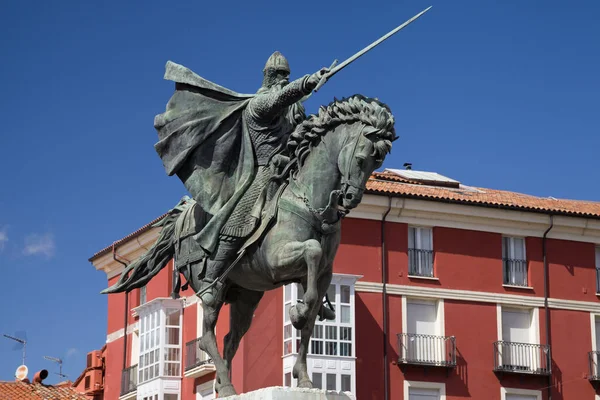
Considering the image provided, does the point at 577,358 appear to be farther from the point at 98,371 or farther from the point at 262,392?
the point at 262,392

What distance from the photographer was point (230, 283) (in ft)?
→ 47.4

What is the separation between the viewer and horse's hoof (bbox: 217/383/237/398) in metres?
13.9

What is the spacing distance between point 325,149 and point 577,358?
4025cm

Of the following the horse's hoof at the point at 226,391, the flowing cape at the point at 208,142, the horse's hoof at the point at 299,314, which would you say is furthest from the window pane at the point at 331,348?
the horse's hoof at the point at 299,314

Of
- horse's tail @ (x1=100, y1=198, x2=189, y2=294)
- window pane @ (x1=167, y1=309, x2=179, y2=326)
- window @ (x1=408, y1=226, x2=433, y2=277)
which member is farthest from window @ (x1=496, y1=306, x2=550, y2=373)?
horse's tail @ (x1=100, y1=198, x2=189, y2=294)

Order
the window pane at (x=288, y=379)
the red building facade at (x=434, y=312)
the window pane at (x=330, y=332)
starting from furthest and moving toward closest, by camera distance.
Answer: the red building facade at (x=434, y=312) < the window pane at (x=330, y=332) < the window pane at (x=288, y=379)

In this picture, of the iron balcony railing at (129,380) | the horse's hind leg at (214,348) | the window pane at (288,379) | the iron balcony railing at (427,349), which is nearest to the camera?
the horse's hind leg at (214,348)

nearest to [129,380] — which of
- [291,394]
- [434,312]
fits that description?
[434,312]

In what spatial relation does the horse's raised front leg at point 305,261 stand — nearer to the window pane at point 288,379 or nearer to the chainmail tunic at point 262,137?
the chainmail tunic at point 262,137

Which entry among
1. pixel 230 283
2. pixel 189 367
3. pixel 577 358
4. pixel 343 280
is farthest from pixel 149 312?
pixel 230 283

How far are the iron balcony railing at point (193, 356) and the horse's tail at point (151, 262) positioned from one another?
113ft

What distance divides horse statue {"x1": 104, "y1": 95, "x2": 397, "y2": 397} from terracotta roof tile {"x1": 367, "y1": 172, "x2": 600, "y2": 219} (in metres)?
34.8

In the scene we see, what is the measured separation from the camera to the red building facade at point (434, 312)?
155ft

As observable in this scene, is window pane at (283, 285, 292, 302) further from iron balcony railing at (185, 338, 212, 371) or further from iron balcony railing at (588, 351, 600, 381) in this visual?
iron balcony railing at (588, 351, 600, 381)
